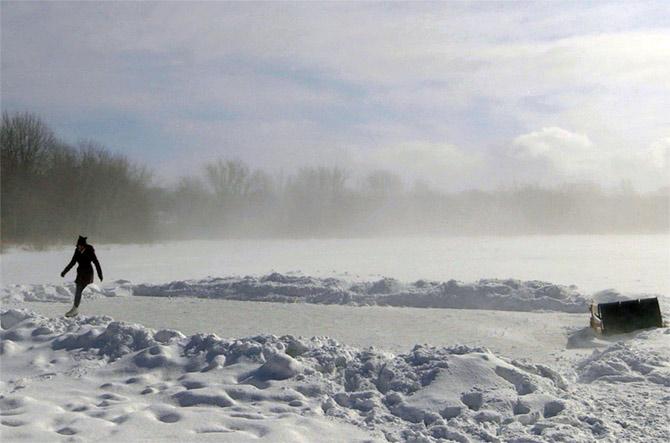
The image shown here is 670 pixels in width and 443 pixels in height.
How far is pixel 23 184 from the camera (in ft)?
150

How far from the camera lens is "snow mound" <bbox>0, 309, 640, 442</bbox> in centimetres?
535

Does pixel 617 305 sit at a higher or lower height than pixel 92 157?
lower

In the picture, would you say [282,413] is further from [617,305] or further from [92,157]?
[92,157]

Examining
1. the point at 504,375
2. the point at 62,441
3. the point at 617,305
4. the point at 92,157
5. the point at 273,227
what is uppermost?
the point at 92,157

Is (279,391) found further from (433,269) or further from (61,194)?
(61,194)

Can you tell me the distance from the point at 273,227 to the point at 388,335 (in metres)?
58.4

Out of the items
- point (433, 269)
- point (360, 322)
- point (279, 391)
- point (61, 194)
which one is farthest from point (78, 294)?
point (61, 194)

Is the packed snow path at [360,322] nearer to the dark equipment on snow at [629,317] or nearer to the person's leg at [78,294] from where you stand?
the dark equipment on snow at [629,317]

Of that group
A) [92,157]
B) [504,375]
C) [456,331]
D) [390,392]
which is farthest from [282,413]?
[92,157]

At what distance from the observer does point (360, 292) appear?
15562mm

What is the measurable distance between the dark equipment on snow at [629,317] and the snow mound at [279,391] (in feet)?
12.3

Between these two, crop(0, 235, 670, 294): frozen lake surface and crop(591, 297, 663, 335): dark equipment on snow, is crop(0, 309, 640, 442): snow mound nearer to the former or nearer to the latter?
crop(591, 297, 663, 335): dark equipment on snow

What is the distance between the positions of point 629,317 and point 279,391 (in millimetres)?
6183

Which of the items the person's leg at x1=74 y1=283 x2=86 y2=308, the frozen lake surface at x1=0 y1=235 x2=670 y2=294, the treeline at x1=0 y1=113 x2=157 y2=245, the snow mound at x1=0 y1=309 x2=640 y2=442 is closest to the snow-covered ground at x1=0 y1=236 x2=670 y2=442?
the snow mound at x1=0 y1=309 x2=640 y2=442
